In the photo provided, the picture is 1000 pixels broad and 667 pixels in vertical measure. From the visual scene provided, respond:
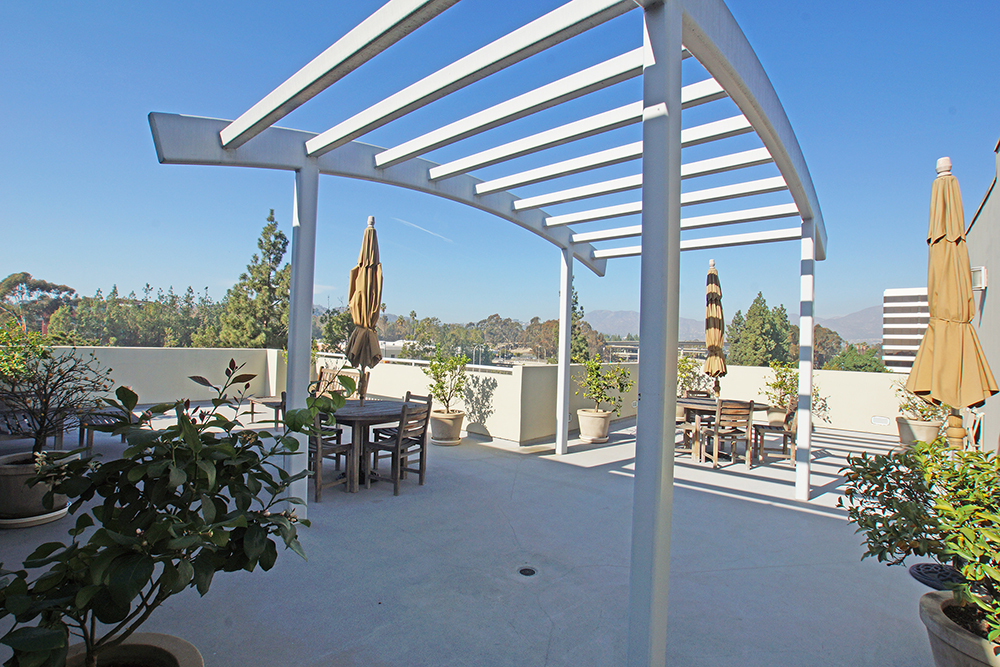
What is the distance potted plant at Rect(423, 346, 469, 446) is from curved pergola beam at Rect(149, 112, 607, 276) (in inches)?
115

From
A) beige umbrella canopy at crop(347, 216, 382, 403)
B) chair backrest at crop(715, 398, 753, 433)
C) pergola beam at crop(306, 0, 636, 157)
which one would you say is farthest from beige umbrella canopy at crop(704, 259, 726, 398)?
pergola beam at crop(306, 0, 636, 157)

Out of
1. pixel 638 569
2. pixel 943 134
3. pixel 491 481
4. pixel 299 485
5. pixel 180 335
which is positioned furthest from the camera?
pixel 180 335

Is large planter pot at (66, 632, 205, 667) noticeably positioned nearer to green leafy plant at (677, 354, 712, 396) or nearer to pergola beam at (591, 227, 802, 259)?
pergola beam at (591, 227, 802, 259)

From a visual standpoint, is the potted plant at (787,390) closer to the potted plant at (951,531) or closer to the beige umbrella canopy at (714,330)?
the beige umbrella canopy at (714,330)

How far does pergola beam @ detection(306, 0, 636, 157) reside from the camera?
2258mm

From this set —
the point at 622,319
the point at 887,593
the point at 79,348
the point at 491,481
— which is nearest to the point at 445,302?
the point at 79,348

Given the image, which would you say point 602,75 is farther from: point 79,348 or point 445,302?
point 445,302

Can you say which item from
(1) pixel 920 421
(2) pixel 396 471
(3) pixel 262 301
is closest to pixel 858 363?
(1) pixel 920 421

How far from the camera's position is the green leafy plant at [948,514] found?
1854 millimetres

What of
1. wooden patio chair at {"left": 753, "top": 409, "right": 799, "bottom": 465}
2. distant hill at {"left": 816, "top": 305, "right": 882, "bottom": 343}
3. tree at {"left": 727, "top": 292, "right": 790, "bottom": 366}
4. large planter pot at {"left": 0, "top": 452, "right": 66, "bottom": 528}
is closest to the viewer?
large planter pot at {"left": 0, "top": 452, "right": 66, "bottom": 528}

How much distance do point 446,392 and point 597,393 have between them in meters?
2.46

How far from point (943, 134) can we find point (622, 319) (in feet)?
502

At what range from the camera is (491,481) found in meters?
Result: 5.31

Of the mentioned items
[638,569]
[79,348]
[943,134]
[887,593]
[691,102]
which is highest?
[943,134]
